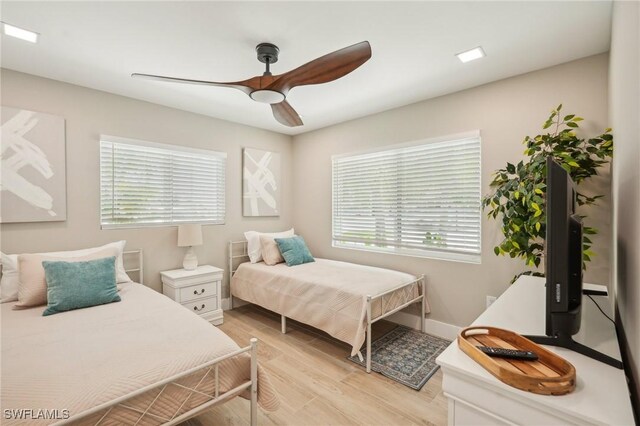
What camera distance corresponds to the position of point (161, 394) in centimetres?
139

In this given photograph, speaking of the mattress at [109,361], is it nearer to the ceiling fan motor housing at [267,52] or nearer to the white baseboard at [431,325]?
the ceiling fan motor housing at [267,52]

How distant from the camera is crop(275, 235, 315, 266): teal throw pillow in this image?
376cm

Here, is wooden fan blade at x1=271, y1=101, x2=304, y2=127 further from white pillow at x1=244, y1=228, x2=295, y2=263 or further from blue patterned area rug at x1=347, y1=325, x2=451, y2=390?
blue patterned area rug at x1=347, y1=325, x2=451, y2=390

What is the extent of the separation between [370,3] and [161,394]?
2409 millimetres

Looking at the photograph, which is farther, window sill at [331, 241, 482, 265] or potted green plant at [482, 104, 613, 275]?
window sill at [331, 241, 482, 265]

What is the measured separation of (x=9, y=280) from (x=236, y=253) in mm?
2213

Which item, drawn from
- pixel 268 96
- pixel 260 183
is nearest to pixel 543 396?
pixel 268 96

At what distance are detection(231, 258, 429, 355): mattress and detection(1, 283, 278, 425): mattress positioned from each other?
3.59 feet

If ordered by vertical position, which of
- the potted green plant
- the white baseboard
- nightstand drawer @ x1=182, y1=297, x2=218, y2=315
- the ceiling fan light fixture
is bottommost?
the white baseboard

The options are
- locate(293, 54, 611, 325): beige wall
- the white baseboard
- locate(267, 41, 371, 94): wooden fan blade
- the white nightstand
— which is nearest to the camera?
locate(267, 41, 371, 94): wooden fan blade

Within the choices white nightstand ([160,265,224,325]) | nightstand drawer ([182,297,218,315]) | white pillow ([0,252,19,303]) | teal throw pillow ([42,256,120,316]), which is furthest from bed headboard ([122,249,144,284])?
white pillow ([0,252,19,303])

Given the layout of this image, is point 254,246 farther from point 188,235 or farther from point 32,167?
point 32,167

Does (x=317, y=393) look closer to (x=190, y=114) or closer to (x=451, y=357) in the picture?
(x=451, y=357)

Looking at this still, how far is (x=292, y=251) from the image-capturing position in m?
3.82
